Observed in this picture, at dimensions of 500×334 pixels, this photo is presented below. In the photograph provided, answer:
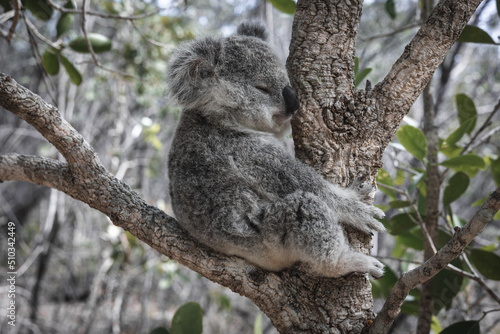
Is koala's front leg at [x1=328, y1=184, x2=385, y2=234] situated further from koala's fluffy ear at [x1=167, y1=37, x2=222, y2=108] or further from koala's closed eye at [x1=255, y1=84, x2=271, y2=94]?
koala's fluffy ear at [x1=167, y1=37, x2=222, y2=108]

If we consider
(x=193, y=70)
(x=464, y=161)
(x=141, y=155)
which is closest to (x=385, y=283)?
(x=464, y=161)

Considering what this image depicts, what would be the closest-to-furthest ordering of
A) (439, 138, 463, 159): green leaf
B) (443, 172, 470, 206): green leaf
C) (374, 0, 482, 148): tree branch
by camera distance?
(374, 0, 482, 148): tree branch, (443, 172, 470, 206): green leaf, (439, 138, 463, 159): green leaf

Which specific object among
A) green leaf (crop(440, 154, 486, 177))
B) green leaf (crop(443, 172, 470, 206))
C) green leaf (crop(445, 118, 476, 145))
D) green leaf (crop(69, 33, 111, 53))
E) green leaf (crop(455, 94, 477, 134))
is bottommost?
green leaf (crop(443, 172, 470, 206))

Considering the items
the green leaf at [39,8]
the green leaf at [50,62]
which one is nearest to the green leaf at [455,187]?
the green leaf at [50,62]

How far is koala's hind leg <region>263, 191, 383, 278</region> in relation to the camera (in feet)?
5.69

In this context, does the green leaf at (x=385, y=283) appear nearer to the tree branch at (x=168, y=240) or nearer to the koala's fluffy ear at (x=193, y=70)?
the tree branch at (x=168, y=240)

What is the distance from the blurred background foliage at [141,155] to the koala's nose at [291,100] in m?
0.70

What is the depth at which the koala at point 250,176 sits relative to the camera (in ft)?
5.95

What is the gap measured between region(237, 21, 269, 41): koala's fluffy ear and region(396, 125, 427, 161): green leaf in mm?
1182

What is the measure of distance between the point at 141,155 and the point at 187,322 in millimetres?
5914

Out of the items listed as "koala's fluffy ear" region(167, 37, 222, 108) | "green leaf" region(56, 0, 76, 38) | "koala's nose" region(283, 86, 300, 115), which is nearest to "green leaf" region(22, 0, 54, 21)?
"green leaf" region(56, 0, 76, 38)

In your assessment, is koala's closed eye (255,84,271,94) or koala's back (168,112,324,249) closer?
koala's back (168,112,324,249)

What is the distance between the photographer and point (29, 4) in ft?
8.95

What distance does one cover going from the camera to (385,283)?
103 inches
